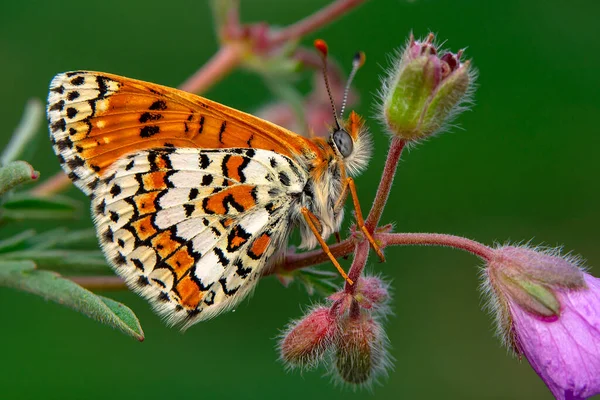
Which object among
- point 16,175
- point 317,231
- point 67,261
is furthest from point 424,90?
point 67,261

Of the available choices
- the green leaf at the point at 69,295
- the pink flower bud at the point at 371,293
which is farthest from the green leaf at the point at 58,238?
the pink flower bud at the point at 371,293

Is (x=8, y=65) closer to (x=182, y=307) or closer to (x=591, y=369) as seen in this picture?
(x=182, y=307)

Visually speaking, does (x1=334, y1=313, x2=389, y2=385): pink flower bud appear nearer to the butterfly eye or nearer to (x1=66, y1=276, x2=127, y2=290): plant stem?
the butterfly eye

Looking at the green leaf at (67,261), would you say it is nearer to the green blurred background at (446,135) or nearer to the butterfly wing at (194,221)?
the butterfly wing at (194,221)

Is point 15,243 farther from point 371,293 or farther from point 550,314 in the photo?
point 550,314

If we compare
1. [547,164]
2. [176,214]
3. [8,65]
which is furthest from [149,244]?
[547,164]

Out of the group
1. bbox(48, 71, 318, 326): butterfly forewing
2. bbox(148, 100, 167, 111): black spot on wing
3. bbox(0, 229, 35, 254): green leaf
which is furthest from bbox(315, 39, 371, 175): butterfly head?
bbox(0, 229, 35, 254): green leaf
